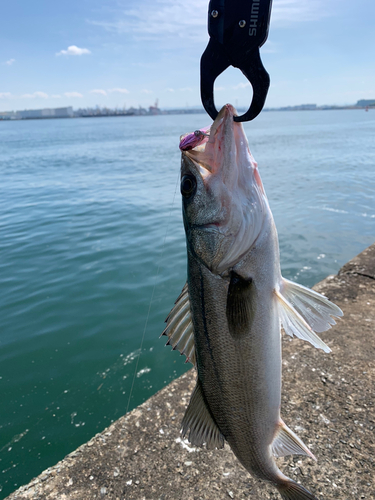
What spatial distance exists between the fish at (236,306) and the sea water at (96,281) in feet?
4.31


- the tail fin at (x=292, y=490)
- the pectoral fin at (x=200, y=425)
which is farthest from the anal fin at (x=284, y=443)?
the pectoral fin at (x=200, y=425)

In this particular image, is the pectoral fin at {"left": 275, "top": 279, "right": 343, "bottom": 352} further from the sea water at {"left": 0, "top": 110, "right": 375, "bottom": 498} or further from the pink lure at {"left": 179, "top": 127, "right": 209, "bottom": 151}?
the sea water at {"left": 0, "top": 110, "right": 375, "bottom": 498}

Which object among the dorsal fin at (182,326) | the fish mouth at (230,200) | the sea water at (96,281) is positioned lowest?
the sea water at (96,281)

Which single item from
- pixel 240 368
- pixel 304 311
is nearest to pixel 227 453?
pixel 240 368

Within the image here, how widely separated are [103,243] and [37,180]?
1245 cm

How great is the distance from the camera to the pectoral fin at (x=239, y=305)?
181 centimetres

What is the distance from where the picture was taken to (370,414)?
2.91 m

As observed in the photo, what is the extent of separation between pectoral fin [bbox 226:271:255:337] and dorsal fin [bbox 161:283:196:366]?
0.30m

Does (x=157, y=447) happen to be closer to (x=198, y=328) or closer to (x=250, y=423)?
(x=250, y=423)

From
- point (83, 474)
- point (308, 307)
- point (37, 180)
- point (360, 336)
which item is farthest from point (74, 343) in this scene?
point (37, 180)

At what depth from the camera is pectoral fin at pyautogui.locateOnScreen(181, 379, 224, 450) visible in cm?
197

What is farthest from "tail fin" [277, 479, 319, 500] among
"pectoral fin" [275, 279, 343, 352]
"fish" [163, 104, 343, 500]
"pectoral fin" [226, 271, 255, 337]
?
"pectoral fin" [226, 271, 255, 337]

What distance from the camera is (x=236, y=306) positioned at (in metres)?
1.81

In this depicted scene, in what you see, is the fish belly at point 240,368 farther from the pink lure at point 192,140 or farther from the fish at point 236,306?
the pink lure at point 192,140
